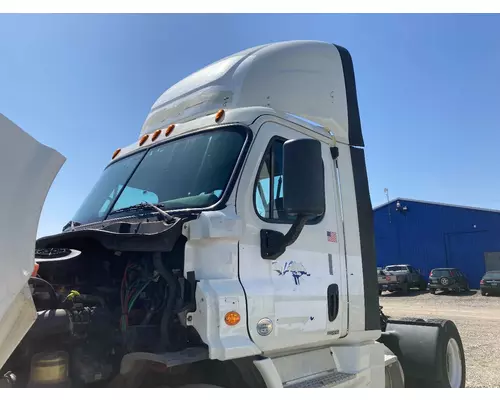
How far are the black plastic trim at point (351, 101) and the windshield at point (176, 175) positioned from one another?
1476 mm

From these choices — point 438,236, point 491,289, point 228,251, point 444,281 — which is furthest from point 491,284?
point 228,251

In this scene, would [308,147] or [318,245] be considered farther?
[318,245]

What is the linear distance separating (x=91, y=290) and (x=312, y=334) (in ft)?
5.30

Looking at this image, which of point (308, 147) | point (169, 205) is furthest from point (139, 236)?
point (308, 147)

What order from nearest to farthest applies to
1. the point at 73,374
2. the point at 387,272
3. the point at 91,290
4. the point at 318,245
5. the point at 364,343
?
the point at 73,374 < the point at 91,290 < the point at 318,245 < the point at 364,343 < the point at 387,272

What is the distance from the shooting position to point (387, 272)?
26969 millimetres

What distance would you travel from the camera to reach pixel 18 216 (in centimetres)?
193

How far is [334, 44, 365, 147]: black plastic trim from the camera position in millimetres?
4461

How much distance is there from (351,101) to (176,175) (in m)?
→ 2.00

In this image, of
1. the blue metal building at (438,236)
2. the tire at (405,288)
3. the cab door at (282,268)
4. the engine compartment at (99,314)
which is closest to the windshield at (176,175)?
the cab door at (282,268)

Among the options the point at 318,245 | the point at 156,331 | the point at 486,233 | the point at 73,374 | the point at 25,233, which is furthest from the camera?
the point at 486,233

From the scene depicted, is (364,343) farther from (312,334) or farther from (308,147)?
(308,147)

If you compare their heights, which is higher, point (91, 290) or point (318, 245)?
point (318, 245)

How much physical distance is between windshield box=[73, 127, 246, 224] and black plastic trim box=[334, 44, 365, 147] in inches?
58.1
